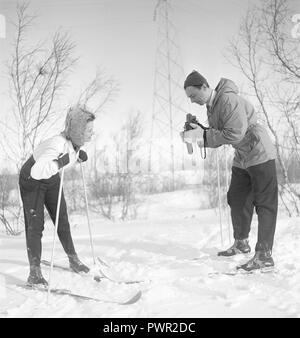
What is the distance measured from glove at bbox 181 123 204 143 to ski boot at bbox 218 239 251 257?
988mm

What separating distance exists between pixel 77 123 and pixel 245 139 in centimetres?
121

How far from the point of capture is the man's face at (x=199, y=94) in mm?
2945

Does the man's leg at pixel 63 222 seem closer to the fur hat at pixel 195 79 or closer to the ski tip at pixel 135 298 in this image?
the ski tip at pixel 135 298

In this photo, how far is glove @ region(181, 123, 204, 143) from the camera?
2.89 metres

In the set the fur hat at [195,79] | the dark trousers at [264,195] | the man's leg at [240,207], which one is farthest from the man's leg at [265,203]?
the fur hat at [195,79]

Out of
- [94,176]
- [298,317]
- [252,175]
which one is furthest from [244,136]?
[94,176]

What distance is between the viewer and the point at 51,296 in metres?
2.38

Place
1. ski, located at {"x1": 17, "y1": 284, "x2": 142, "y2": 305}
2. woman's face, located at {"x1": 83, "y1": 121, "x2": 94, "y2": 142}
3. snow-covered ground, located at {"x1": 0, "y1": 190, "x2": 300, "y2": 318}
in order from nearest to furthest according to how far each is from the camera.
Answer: snow-covered ground, located at {"x1": 0, "y1": 190, "x2": 300, "y2": 318}, ski, located at {"x1": 17, "y1": 284, "x2": 142, "y2": 305}, woman's face, located at {"x1": 83, "y1": 121, "x2": 94, "y2": 142}

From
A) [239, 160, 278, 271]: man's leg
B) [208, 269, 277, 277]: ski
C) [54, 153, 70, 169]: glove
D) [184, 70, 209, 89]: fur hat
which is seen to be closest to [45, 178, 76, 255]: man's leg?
[54, 153, 70, 169]: glove

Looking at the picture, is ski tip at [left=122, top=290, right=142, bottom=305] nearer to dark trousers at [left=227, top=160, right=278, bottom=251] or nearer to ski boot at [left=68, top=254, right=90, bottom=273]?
ski boot at [left=68, top=254, right=90, bottom=273]

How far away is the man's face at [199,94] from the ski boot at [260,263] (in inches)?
45.2

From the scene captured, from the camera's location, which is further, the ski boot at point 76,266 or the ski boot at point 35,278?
the ski boot at point 76,266

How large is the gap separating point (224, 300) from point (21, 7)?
473 cm

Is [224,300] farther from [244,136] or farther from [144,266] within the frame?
[244,136]
